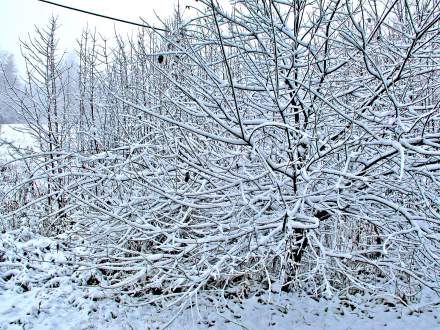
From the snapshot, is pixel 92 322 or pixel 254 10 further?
pixel 92 322

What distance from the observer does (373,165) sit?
12.1ft

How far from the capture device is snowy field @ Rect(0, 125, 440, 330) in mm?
4582

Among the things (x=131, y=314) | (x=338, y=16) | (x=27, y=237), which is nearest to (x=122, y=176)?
(x=131, y=314)

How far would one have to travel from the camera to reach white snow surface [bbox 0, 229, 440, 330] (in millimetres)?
4582

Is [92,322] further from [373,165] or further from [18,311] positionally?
[373,165]

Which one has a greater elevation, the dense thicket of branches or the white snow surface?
the dense thicket of branches

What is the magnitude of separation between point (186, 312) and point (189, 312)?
4 cm

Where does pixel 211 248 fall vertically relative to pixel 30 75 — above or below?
below

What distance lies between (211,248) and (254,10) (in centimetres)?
240

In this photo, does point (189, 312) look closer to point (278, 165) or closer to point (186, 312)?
point (186, 312)

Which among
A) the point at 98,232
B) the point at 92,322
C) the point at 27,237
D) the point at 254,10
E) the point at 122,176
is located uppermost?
the point at 254,10

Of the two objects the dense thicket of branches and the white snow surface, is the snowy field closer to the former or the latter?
the white snow surface

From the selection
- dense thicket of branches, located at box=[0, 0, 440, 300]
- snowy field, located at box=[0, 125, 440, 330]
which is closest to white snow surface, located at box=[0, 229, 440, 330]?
snowy field, located at box=[0, 125, 440, 330]

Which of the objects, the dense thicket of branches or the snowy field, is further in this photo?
the snowy field
